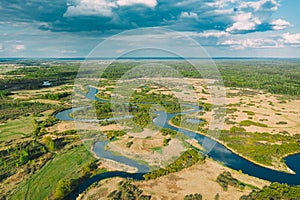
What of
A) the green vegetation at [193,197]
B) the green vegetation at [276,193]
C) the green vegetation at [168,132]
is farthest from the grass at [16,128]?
the green vegetation at [276,193]

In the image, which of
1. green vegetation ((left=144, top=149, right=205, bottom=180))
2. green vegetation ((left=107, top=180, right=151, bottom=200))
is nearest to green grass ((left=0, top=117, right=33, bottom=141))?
green vegetation ((left=107, top=180, right=151, bottom=200))

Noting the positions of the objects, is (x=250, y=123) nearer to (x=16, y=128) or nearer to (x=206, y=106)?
(x=206, y=106)

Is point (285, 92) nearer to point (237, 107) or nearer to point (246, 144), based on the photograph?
point (237, 107)

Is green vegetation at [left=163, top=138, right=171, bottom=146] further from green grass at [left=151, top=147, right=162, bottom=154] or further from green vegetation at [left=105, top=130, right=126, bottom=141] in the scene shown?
green vegetation at [left=105, top=130, right=126, bottom=141]

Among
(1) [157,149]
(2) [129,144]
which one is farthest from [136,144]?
(1) [157,149]

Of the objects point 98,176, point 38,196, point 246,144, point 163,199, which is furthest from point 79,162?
point 246,144
